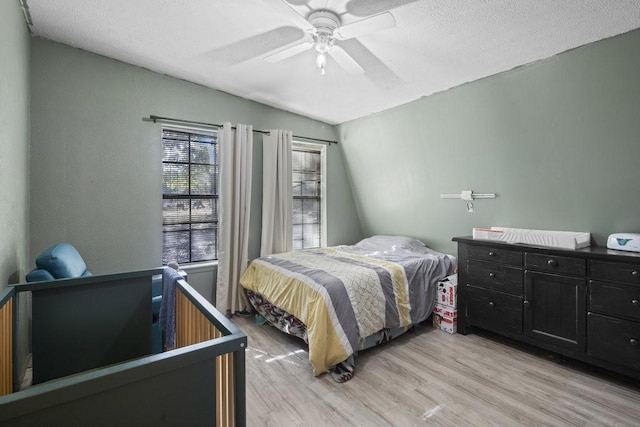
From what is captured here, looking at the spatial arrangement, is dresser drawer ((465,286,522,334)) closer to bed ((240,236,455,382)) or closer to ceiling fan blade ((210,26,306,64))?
bed ((240,236,455,382))

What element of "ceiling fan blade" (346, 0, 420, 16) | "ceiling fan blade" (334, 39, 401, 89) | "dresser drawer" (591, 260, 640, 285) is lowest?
"dresser drawer" (591, 260, 640, 285)

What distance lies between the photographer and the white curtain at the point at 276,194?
3620mm

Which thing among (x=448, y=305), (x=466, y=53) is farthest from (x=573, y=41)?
(x=448, y=305)

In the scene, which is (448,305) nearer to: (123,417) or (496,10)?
(496,10)

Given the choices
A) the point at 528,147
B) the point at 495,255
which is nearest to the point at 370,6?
the point at 528,147

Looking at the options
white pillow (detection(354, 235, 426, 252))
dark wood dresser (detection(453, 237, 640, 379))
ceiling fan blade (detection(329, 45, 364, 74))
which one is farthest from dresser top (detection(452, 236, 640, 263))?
ceiling fan blade (detection(329, 45, 364, 74))

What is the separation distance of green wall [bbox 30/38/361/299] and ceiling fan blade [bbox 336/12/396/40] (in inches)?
76.9

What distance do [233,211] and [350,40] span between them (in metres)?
2.08

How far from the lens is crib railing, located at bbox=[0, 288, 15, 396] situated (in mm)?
1354

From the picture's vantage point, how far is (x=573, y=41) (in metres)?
2.05

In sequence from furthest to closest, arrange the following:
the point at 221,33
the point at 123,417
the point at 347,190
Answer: the point at 347,190 → the point at 221,33 → the point at 123,417

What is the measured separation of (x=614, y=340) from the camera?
6.79 ft

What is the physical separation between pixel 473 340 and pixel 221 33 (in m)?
3.35

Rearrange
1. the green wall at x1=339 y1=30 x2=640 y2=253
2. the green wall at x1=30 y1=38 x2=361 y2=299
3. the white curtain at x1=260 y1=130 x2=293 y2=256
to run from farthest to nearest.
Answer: the white curtain at x1=260 y1=130 x2=293 y2=256 → the green wall at x1=30 y1=38 x2=361 y2=299 → the green wall at x1=339 y1=30 x2=640 y2=253
